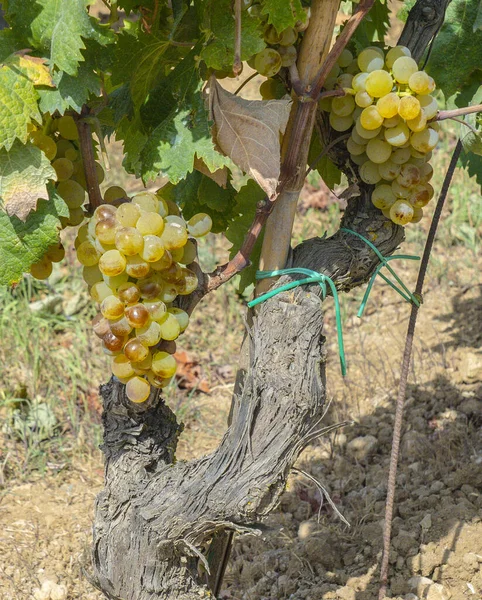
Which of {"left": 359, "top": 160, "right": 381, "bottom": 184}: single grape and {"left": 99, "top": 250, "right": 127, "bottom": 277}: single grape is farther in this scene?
{"left": 359, "top": 160, "right": 381, "bottom": 184}: single grape

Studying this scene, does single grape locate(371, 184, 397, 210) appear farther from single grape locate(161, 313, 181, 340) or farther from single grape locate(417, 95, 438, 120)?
single grape locate(161, 313, 181, 340)

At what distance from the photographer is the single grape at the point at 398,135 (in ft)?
4.68

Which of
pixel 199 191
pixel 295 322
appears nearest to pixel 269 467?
pixel 295 322

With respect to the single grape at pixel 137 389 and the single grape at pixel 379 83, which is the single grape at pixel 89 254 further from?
the single grape at pixel 379 83

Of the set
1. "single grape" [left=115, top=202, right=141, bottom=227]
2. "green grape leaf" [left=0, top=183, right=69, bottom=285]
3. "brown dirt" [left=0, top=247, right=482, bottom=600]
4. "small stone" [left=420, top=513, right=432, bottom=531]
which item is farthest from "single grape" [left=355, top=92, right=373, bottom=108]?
"small stone" [left=420, top=513, right=432, bottom=531]

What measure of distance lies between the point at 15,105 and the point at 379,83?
0.65 metres

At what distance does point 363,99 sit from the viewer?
1.41 m

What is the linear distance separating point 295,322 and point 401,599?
940mm

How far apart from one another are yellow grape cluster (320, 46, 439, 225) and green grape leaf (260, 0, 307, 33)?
9.7 inches

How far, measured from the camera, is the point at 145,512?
1.53m

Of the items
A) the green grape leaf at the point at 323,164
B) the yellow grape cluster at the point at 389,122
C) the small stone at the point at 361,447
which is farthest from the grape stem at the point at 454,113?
the small stone at the point at 361,447

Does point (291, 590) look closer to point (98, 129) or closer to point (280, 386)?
point (280, 386)

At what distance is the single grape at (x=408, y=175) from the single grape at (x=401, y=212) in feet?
0.13

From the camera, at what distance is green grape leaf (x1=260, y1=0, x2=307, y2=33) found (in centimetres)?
120
